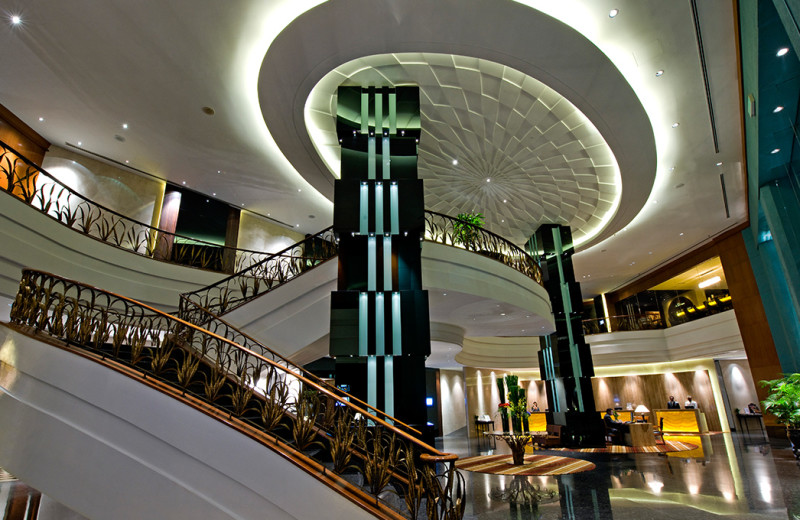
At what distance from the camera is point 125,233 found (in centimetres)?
1057

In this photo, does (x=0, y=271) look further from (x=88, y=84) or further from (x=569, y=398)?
(x=569, y=398)

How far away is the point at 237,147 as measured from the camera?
978cm

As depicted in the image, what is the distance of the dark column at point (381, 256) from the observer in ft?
21.2

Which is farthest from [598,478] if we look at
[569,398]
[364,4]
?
[364,4]

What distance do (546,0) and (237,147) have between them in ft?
23.2

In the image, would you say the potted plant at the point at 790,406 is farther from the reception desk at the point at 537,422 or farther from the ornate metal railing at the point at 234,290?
the reception desk at the point at 537,422

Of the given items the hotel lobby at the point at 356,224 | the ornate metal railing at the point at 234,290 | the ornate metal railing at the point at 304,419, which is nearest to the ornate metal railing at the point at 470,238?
the hotel lobby at the point at 356,224

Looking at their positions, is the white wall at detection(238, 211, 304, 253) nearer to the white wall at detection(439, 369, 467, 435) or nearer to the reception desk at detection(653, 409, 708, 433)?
Result: the white wall at detection(439, 369, 467, 435)

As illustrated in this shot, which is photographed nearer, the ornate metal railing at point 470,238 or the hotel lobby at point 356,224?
the hotel lobby at point 356,224

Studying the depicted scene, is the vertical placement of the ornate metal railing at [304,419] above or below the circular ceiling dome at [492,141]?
below

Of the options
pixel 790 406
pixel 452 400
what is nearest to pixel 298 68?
pixel 790 406

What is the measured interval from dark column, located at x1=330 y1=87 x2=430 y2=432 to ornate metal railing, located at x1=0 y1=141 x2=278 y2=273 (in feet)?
14.4

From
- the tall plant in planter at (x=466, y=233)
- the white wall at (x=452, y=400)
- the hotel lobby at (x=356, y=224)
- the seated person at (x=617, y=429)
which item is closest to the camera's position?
the hotel lobby at (x=356, y=224)

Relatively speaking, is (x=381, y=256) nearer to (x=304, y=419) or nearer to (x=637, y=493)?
(x=304, y=419)
